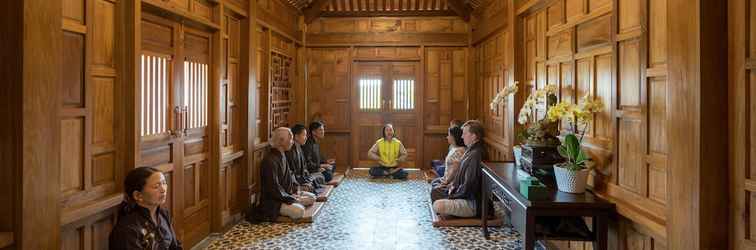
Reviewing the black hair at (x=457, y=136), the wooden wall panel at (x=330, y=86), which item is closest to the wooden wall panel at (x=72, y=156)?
the black hair at (x=457, y=136)

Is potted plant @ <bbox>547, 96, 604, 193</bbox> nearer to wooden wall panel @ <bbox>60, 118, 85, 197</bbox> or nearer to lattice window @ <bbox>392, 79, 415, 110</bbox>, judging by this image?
wooden wall panel @ <bbox>60, 118, 85, 197</bbox>

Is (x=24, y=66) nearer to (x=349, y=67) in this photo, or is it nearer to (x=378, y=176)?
(x=378, y=176)

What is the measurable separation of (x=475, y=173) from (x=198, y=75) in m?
2.76

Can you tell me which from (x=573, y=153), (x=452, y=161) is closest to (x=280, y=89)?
(x=452, y=161)

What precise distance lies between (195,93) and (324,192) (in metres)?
2.59

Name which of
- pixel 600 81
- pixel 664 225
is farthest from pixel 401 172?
pixel 664 225

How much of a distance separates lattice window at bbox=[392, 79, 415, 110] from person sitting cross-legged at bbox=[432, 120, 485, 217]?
3.97 metres

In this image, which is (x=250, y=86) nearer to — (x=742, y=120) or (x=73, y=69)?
(x=73, y=69)

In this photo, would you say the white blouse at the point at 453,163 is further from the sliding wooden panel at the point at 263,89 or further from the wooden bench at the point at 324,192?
the sliding wooden panel at the point at 263,89

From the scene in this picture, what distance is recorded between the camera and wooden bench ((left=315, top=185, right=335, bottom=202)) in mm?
6273

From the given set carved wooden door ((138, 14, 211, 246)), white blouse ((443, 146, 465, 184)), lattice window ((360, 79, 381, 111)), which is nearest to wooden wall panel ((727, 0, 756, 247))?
carved wooden door ((138, 14, 211, 246))

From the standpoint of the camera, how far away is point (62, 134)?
2.65 meters

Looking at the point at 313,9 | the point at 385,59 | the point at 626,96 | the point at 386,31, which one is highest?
the point at 313,9

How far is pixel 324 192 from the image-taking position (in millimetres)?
6613
